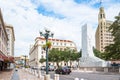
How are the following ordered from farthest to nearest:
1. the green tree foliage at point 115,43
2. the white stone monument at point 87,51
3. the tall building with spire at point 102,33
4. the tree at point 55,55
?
the tall building with spire at point 102,33
the tree at point 55,55
the white stone monument at point 87,51
the green tree foliage at point 115,43

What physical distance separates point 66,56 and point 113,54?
47.6m

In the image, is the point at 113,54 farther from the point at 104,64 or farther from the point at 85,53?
the point at 85,53

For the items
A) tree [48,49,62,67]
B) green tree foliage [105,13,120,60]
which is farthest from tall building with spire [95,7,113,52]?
green tree foliage [105,13,120,60]

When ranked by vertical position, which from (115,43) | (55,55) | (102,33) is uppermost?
(102,33)

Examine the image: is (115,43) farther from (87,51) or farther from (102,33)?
(102,33)

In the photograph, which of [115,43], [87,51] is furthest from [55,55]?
[115,43]

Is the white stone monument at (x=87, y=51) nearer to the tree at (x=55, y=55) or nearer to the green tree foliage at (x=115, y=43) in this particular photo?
the green tree foliage at (x=115, y=43)

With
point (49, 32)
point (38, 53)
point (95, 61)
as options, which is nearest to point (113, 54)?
point (95, 61)

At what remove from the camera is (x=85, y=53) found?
6506cm

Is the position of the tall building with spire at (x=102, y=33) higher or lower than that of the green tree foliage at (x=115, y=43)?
higher

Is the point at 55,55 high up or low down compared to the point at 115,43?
down

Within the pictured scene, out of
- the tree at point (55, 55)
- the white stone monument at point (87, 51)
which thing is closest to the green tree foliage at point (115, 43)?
the white stone monument at point (87, 51)

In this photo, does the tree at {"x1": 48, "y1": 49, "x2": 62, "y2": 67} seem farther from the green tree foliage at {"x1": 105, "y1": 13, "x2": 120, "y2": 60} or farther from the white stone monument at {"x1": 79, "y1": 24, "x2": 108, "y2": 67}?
the green tree foliage at {"x1": 105, "y1": 13, "x2": 120, "y2": 60}

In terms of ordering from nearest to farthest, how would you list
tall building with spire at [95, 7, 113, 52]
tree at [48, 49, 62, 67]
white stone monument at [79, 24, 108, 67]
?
white stone monument at [79, 24, 108, 67], tree at [48, 49, 62, 67], tall building with spire at [95, 7, 113, 52]
